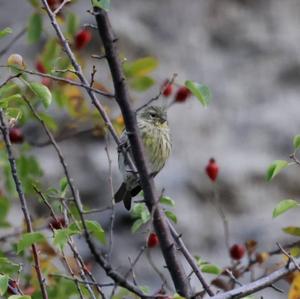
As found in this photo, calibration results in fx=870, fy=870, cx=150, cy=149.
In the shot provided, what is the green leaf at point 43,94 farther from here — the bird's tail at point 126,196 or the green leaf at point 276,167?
the bird's tail at point 126,196

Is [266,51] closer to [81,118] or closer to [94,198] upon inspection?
[94,198]

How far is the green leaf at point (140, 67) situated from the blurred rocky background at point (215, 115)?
2.43m

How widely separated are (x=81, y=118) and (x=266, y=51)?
3.76 meters

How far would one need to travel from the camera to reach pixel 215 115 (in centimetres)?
732

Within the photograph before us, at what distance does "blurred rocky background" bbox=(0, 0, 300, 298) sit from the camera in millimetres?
6625

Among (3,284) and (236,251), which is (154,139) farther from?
(3,284)

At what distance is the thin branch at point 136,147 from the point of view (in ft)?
7.70

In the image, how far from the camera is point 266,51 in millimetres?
→ 7754

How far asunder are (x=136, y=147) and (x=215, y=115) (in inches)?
193

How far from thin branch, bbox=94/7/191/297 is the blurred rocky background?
3.57 m

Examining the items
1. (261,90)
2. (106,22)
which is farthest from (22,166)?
(261,90)

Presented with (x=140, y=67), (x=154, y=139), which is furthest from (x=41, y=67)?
(x=154, y=139)

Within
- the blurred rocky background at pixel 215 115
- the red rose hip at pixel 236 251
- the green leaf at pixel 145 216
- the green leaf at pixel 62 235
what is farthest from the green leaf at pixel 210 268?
the blurred rocky background at pixel 215 115

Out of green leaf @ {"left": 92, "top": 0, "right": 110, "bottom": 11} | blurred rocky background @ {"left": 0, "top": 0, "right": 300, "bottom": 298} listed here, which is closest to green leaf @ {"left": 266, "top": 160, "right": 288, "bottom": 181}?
green leaf @ {"left": 92, "top": 0, "right": 110, "bottom": 11}
